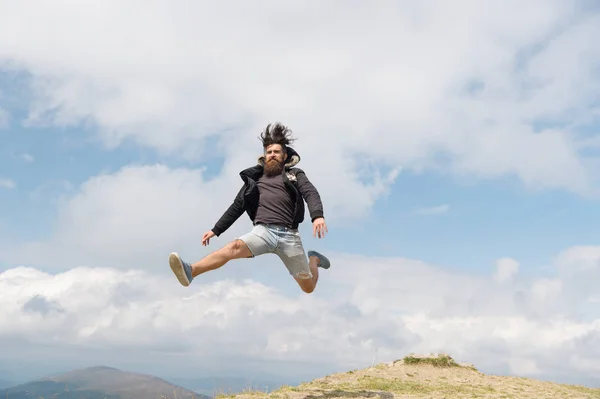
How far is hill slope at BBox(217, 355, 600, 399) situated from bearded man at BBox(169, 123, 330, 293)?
2287 millimetres

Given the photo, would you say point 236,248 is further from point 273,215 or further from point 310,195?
point 310,195

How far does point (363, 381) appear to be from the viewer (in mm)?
12328

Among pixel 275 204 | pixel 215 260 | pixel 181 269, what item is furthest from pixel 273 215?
pixel 181 269

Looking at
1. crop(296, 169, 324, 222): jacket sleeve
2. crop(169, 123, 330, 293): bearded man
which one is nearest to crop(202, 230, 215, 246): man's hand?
crop(169, 123, 330, 293): bearded man

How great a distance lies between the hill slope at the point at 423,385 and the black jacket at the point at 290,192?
3129 mm

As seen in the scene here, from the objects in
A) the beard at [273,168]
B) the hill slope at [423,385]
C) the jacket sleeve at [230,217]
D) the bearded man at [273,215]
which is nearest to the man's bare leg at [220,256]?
the bearded man at [273,215]

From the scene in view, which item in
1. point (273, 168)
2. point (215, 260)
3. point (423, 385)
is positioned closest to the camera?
point (215, 260)

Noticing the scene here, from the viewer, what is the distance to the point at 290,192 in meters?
8.74

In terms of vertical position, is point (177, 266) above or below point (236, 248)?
below

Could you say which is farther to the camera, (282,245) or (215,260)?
(282,245)

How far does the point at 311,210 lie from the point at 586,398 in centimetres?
770

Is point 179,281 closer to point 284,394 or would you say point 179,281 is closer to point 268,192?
point 268,192

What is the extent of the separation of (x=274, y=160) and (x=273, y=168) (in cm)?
14

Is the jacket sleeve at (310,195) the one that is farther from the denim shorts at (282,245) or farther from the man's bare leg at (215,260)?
the man's bare leg at (215,260)
